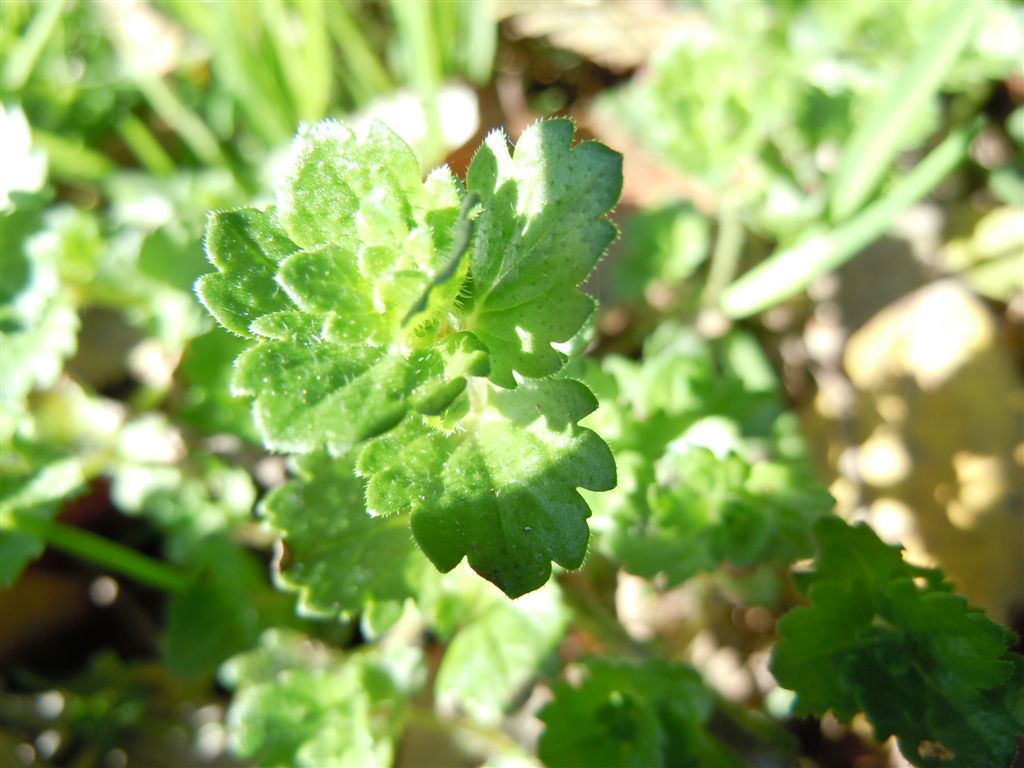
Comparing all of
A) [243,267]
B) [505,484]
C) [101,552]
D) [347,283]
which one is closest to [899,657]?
[505,484]

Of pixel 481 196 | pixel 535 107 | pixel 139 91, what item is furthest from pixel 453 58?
pixel 481 196

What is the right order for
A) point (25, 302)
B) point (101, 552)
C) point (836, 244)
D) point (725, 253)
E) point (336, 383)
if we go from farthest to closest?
point (725, 253), point (836, 244), point (101, 552), point (25, 302), point (336, 383)

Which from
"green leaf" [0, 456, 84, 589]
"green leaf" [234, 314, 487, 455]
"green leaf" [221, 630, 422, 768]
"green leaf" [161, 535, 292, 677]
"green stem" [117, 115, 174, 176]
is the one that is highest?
"green leaf" [234, 314, 487, 455]

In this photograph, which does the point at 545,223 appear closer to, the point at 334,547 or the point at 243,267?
the point at 243,267

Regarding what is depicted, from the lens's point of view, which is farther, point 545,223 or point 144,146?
point 144,146

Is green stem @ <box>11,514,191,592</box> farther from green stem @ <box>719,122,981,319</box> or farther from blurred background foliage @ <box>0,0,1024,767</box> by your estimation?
green stem @ <box>719,122,981,319</box>

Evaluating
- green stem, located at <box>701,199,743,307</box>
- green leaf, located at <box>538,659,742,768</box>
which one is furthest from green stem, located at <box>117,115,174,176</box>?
green leaf, located at <box>538,659,742,768</box>
